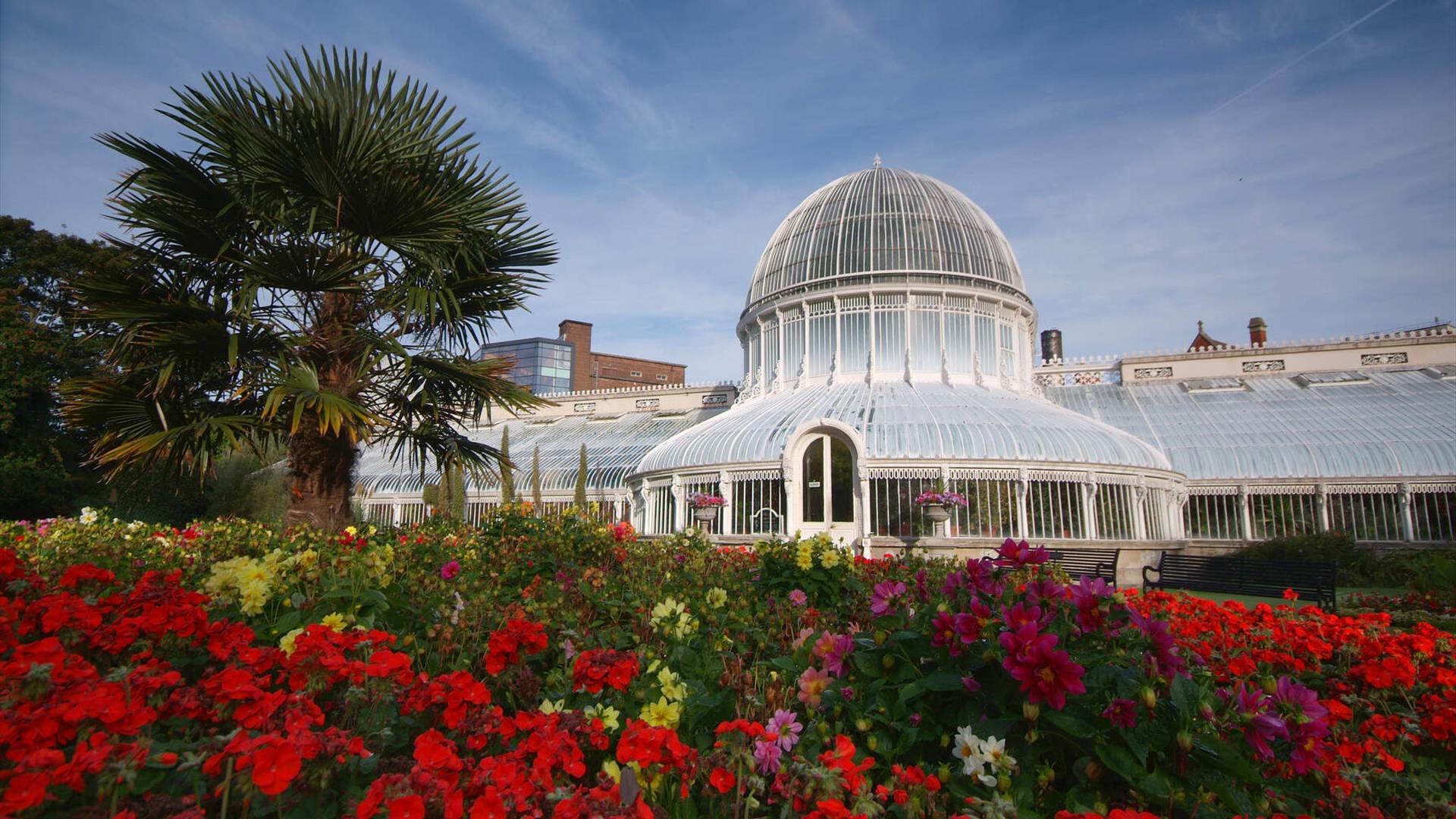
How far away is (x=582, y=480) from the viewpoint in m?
29.5

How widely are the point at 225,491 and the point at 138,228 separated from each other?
1232 cm

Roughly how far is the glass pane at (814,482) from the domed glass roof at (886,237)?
338 inches

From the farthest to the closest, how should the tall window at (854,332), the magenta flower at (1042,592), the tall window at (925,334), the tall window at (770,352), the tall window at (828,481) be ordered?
the tall window at (770,352) < the tall window at (854,332) < the tall window at (925,334) < the tall window at (828,481) < the magenta flower at (1042,592)

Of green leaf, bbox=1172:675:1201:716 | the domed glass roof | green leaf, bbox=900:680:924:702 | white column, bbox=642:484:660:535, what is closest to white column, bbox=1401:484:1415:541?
the domed glass roof

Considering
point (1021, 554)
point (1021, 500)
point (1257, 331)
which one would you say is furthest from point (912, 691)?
point (1257, 331)

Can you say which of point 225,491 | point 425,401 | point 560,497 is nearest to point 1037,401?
point 560,497

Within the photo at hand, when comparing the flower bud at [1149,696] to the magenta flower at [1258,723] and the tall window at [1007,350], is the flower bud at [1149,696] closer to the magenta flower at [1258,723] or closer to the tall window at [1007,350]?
the magenta flower at [1258,723]

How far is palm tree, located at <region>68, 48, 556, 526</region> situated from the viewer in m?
8.96

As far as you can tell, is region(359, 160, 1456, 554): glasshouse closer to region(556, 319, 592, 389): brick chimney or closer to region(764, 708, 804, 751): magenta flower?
region(764, 708, 804, 751): magenta flower

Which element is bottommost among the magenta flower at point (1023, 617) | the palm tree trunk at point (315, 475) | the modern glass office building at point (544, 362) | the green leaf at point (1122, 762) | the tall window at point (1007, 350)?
the green leaf at point (1122, 762)

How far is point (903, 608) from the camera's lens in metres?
3.62

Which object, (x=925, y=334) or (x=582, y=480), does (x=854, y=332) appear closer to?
(x=925, y=334)

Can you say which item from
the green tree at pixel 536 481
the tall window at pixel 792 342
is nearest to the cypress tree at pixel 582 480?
the green tree at pixel 536 481

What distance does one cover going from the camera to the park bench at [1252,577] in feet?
33.9
